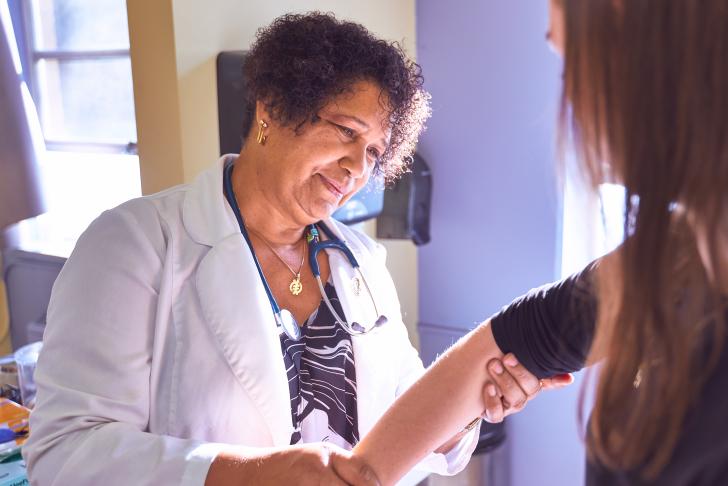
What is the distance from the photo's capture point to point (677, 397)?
28.5 inches

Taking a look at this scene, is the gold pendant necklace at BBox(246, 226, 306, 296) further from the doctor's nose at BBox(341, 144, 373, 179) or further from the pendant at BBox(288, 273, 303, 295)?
the doctor's nose at BBox(341, 144, 373, 179)

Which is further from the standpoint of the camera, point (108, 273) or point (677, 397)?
point (108, 273)

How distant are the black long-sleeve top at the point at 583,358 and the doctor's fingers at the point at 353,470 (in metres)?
0.31

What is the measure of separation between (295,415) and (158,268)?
0.39 meters

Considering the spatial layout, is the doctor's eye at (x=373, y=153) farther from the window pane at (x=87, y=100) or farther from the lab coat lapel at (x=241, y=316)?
the window pane at (x=87, y=100)

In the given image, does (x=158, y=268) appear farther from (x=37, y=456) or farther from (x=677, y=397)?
(x=677, y=397)

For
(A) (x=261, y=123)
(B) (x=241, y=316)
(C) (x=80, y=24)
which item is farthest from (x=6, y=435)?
(C) (x=80, y=24)

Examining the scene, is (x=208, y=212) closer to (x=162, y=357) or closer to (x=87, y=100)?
(x=162, y=357)

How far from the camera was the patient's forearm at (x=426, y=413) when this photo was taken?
3.91 feet

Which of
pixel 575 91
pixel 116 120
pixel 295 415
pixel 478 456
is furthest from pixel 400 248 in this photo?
pixel 575 91

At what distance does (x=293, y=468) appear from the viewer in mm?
1151

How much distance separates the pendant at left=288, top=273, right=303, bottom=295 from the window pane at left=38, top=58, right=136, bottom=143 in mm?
1350

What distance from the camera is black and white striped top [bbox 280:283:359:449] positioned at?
4.61 ft

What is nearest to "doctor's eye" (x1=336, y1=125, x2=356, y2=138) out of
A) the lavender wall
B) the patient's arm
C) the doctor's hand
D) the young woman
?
the patient's arm
